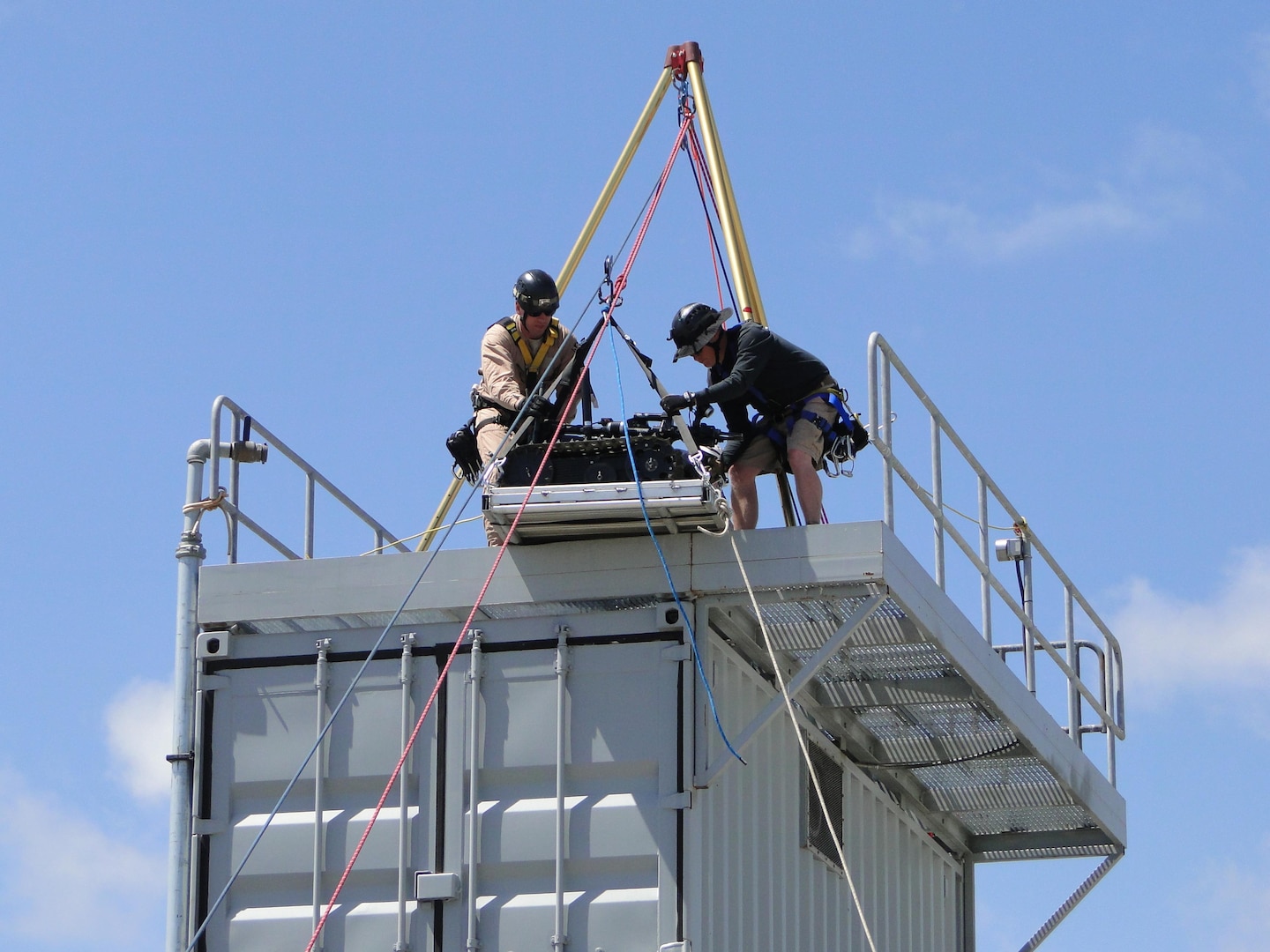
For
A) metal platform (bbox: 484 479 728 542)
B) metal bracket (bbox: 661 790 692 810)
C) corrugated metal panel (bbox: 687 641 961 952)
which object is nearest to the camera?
metal bracket (bbox: 661 790 692 810)

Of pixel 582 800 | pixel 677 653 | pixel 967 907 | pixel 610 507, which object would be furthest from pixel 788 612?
pixel 967 907

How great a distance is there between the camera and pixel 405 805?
10406 mm

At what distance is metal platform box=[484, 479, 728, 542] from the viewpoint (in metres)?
10.1

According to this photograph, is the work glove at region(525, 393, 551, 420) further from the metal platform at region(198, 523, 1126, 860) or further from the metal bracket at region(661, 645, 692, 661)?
the metal bracket at region(661, 645, 692, 661)

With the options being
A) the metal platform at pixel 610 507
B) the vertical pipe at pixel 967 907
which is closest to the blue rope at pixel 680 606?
the metal platform at pixel 610 507

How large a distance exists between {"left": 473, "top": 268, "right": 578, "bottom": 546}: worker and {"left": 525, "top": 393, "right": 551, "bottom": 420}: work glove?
0.53 metres

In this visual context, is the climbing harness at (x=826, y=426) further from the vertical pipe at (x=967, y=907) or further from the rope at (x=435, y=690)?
the vertical pipe at (x=967, y=907)

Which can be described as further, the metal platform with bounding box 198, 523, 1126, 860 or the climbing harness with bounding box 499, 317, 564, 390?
the climbing harness with bounding box 499, 317, 564, 390

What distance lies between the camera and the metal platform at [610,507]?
1009 cm

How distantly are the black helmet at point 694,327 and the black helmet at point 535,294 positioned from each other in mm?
918

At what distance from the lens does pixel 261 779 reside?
35.2 feet

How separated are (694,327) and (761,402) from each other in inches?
21.7

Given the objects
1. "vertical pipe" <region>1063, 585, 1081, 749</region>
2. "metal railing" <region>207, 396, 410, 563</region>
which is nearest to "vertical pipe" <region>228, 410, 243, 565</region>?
"metal railing" <region>207, 396, 410, 563</region>

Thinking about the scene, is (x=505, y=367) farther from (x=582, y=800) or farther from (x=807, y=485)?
(x=582, y=800)
